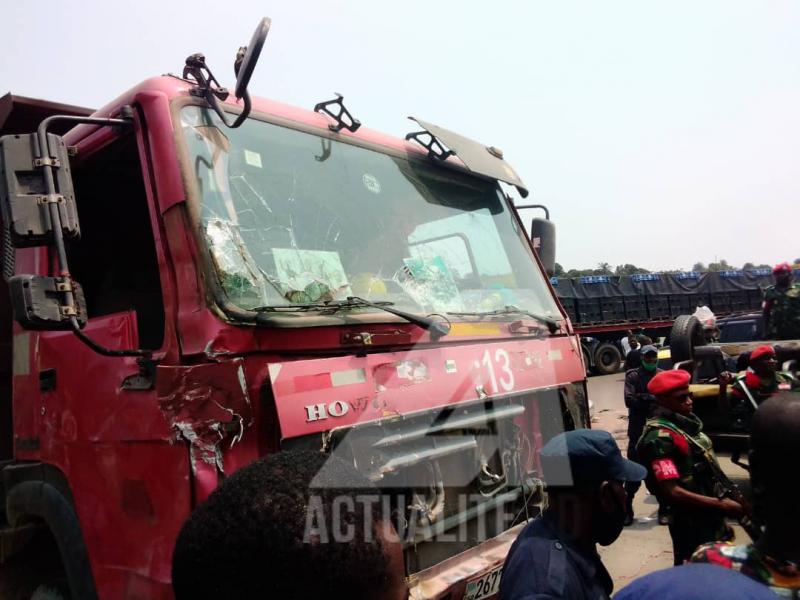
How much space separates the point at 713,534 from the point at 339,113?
2.88 meters

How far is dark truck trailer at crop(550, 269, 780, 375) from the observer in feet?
57.6

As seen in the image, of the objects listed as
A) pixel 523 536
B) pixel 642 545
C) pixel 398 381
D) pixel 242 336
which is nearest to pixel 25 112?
pixel 242 336

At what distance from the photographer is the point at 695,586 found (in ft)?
3.36

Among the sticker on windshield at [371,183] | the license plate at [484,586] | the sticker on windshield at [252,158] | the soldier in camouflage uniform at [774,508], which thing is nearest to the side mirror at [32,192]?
the sticker on windshield at [252,158]

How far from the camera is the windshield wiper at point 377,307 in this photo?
2365 millimetres

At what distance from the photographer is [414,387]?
244cm

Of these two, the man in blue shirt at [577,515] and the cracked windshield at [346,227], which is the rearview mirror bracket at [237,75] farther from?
the man in blue shirt at [577,515]

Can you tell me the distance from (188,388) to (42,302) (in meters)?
0.57

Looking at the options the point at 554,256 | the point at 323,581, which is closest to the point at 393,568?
the point at 323,581

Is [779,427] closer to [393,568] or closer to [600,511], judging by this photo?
[600,511]

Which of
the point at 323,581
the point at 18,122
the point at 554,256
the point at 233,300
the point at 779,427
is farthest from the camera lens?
the point at 554,256

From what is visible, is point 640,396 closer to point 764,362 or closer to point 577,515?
point 764,362

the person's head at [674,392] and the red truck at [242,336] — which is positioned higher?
the red truck at [242,336]

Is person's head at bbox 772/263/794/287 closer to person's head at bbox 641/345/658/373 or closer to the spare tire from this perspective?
the spare tire
